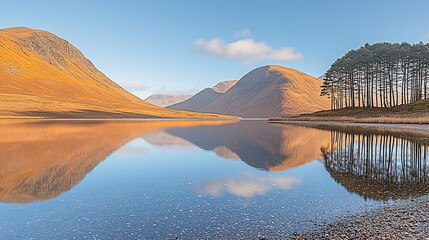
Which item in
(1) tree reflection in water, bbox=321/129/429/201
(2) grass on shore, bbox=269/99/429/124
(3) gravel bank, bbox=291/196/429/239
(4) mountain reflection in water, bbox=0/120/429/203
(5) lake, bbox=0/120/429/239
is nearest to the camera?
(3) gravel bank, bbox=291/196/429/239

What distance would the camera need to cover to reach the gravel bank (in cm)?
877

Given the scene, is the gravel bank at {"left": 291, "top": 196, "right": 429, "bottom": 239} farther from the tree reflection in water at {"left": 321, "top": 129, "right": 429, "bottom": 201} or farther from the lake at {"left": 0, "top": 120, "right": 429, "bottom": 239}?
the tree reflection in water at {"left": 321, "top": 129, "right": 429, "bottom": 201}

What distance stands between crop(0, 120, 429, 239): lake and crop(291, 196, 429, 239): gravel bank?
1.64ft

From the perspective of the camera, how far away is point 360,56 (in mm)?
85188

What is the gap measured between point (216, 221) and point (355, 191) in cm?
800

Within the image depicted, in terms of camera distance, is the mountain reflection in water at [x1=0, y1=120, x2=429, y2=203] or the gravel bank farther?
the mountain reflection in water at [x1=0, y1=120, x2=429, y2=203]

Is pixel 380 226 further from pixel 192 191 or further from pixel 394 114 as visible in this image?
pixel 394 114

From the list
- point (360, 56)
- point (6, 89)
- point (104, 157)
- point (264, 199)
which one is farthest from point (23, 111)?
point (264, 199)

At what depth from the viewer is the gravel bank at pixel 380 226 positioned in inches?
345

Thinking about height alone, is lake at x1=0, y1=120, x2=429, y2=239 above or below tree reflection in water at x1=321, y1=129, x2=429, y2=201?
below

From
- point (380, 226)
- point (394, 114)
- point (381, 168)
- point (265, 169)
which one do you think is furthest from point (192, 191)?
point (394, 114)

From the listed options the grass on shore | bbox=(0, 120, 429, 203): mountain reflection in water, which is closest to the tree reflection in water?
bbox=(0, 120, 429, 203): mountain reflection in water

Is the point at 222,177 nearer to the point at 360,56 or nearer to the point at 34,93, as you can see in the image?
the point at 360,56

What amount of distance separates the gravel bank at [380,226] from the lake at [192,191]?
0.50 m
